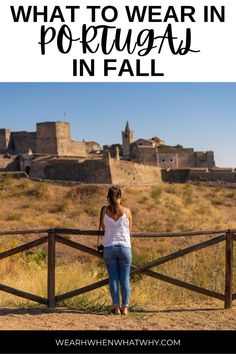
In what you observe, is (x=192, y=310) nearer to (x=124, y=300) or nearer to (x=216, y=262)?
(x=124, y=300)

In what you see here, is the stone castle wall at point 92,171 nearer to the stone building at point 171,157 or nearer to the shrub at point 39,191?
the shrub at point 39,191

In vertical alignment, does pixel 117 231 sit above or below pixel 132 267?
above

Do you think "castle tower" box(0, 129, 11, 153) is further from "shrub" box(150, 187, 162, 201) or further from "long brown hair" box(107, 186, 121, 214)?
"long brown hair" box(107, 186, 121, 214)

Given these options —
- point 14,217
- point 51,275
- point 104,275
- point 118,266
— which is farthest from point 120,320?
point 14,217

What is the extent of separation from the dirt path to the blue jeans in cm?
33

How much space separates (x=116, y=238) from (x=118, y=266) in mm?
423

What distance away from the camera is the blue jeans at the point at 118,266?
6492mm

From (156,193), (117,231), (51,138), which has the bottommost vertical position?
(156,193)

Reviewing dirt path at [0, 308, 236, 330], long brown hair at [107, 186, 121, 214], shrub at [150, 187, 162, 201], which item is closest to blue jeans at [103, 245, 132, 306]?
dirt path at [0, 308, 236, 330]

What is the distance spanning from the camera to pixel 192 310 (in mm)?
6980

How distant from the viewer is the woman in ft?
21.3

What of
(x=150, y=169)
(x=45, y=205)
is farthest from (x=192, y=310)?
(x=150, y=169)

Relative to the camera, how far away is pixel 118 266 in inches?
261

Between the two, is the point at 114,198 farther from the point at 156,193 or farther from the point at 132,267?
the point at 156,193
